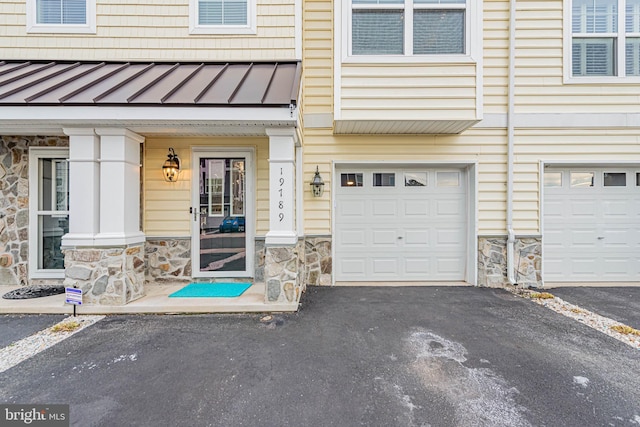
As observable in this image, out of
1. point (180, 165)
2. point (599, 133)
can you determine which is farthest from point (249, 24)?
point (599, 133)

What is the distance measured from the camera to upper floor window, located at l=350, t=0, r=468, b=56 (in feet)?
→ 14.7

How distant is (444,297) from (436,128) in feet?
9.30

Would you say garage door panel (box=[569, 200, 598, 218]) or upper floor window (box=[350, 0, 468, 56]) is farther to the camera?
garage door panel (box=[569, 200, 598, 218])

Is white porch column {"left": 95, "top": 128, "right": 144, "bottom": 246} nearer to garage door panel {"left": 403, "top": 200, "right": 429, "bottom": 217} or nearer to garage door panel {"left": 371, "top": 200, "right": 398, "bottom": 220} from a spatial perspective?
garage door panel {"left": 371, "top": 200, "right": 398, "bottom": 220}

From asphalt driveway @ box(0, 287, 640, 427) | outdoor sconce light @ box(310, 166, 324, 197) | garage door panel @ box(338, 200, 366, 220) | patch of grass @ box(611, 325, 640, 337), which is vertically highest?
outdoor sconce light @ box(310, 166, 324, 197)

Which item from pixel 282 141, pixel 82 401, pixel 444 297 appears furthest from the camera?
pixel 444 297

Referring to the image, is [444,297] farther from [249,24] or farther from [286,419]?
[249,24]

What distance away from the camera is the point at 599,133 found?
508 cm

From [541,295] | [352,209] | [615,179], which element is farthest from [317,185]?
[615,179]

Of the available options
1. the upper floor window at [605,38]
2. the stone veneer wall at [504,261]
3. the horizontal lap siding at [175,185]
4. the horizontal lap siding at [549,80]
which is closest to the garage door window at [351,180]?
the horizontal lap siding at [175,185]

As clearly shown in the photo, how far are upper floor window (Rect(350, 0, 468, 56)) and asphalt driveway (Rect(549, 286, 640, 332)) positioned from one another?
4307 millimetres

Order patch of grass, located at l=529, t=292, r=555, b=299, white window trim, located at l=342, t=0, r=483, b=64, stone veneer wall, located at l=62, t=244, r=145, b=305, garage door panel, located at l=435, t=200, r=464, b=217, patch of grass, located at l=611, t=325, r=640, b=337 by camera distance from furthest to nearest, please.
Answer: garage door panel, located at l=435, t=200, r=464, b=217, patch of grass, located at l=529, t=292, r=555, b=299, white window trim, located at l=342, t=0, r=483, b=64, stone veneer wall, located at l=62, t=244, r=145, b=305, patch of grass, located at l=611, t=325, r=640, b=337

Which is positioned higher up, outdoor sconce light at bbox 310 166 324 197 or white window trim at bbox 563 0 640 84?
white window trim at bbox 563 0 640 84

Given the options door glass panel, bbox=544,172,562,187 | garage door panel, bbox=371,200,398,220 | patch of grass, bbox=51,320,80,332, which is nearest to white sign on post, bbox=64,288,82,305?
patch of grass, bbox=51,320,80,332
